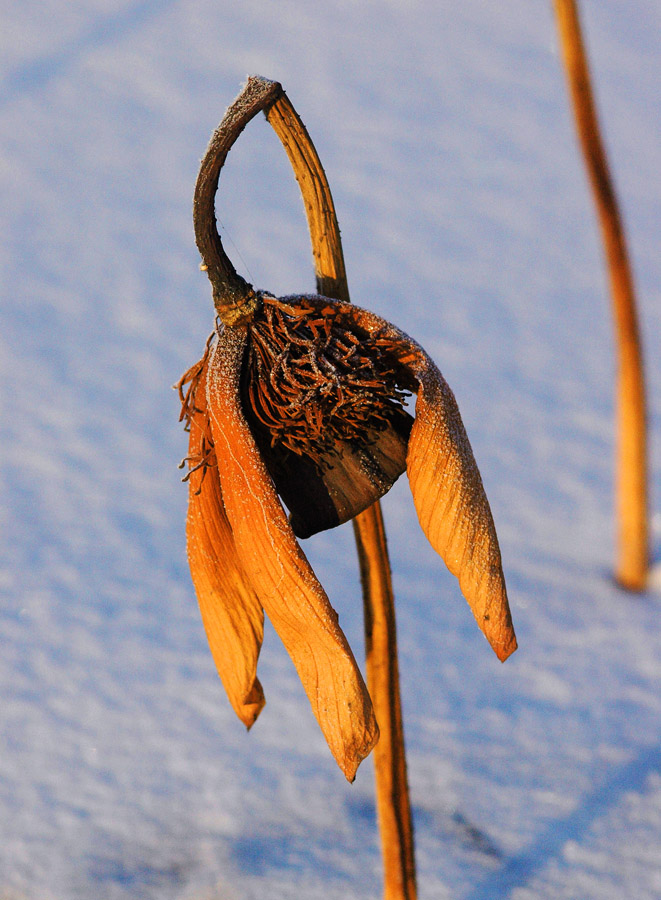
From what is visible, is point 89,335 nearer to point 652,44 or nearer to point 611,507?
point 611,507

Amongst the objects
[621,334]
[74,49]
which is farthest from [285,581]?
[74,49]

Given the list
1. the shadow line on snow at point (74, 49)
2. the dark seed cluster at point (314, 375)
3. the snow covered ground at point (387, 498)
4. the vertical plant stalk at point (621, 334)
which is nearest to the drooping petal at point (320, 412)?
the dark seed cluster at point (314, 375)

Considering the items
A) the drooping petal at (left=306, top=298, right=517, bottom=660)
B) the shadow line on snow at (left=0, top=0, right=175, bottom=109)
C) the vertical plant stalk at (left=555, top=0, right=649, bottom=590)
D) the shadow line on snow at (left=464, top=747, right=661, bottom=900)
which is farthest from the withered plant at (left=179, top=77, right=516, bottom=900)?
the shadow line on snow at (left=0, top=0, right=175, bottom=109)

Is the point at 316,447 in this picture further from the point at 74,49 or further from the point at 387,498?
the point at 74,49

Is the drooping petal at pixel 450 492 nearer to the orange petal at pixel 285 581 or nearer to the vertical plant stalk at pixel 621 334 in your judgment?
the orange petal at pixel 285 581

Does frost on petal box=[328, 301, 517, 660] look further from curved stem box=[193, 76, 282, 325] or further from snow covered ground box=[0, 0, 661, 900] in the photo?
snow covered ground box=[0, 0, 661, 900]

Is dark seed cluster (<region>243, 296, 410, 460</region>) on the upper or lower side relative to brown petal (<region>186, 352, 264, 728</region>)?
upper

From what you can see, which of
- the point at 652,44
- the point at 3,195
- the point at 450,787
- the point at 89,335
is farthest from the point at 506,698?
the point at 652,44
